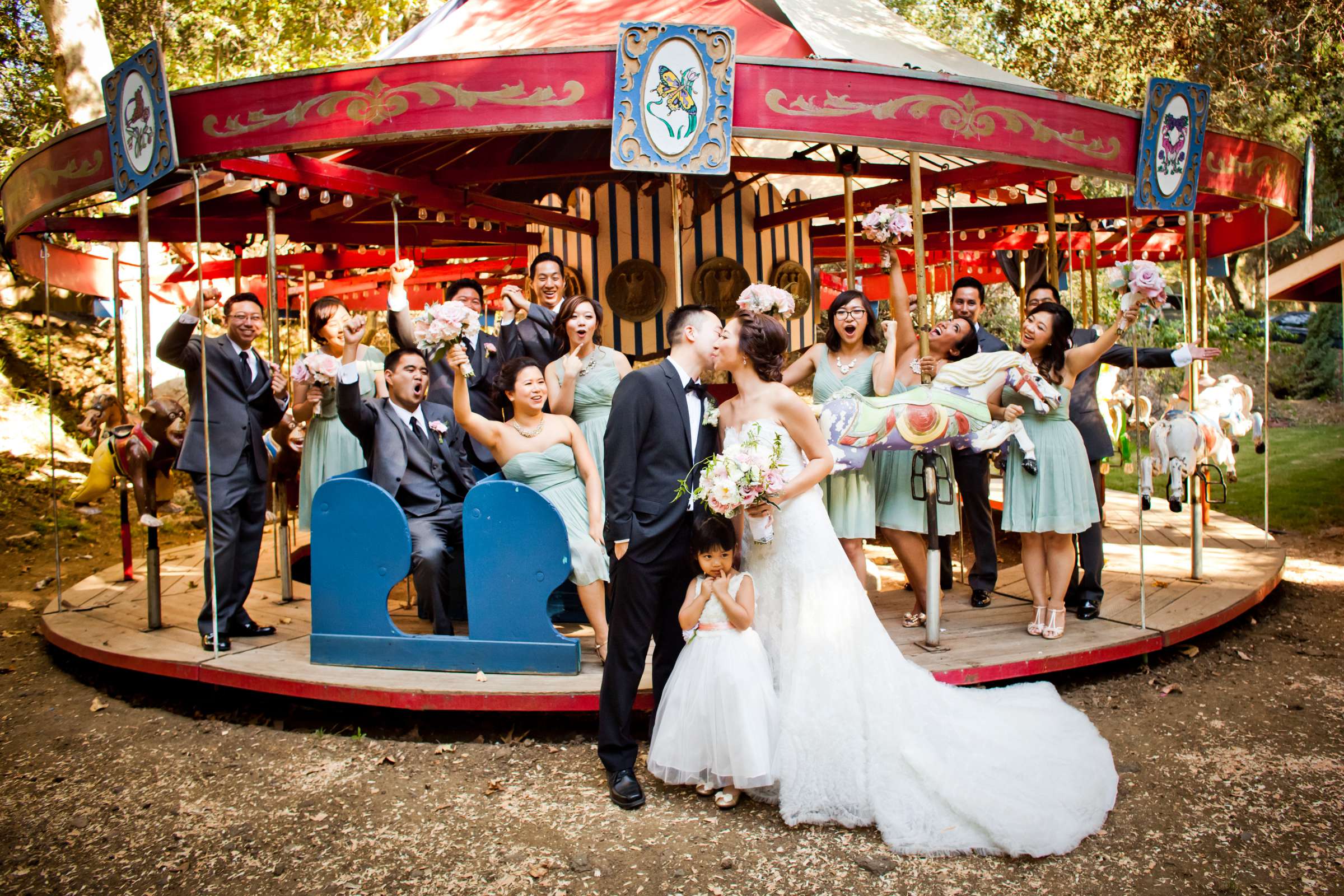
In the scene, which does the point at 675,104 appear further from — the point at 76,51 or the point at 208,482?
the point at 76,51

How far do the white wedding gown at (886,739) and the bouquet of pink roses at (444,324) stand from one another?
1666mm

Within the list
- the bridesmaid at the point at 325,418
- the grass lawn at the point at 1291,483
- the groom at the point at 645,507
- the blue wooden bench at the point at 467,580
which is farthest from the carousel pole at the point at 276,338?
the grass lawn at the point at 1291,483

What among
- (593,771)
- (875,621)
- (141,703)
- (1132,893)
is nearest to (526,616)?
(593,771)

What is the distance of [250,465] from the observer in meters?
5.82

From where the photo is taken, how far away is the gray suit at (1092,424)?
6.09 meters

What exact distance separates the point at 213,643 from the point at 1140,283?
18.2 feet

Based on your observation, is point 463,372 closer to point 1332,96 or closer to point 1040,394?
point 1040,394

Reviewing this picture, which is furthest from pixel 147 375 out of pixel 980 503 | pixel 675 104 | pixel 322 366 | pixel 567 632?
pixel 980 503

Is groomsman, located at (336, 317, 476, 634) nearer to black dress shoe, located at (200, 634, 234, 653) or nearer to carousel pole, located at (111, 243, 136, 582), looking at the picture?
black dress shoe, located at (200, 634, 234, 653)

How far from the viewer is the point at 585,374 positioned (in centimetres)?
608

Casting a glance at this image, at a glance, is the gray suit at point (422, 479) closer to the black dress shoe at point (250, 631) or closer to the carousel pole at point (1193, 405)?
the black dress shoe at point (250, 631)

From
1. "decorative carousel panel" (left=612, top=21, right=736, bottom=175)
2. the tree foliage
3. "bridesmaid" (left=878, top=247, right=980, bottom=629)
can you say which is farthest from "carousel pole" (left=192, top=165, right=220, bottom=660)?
the tree foliage

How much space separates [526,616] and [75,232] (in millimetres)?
5310

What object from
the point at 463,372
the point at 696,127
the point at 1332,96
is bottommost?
the point at 463,372
